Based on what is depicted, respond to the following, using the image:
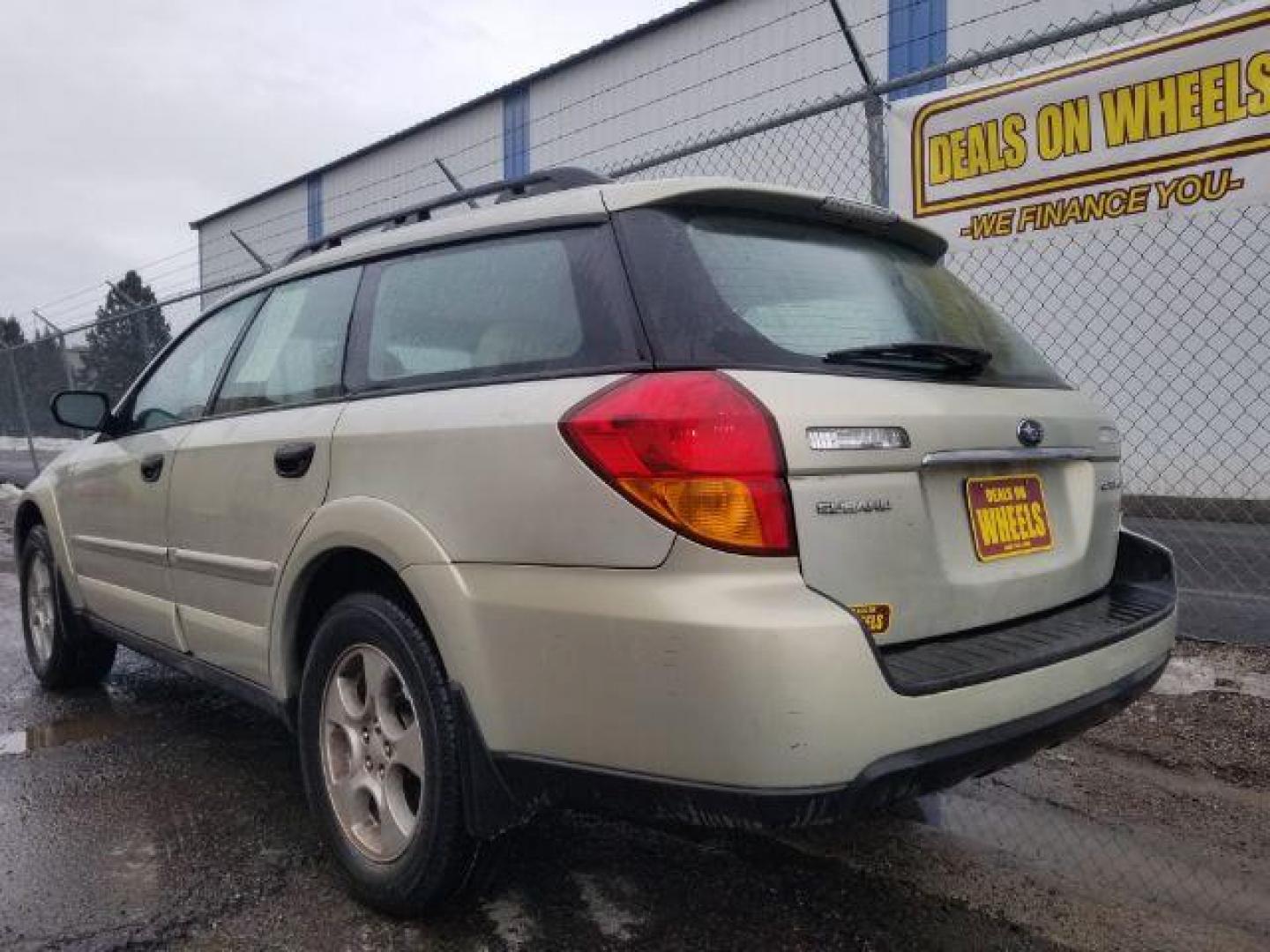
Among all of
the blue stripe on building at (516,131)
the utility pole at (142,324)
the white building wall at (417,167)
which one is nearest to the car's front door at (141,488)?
the utility pole at (142,324)

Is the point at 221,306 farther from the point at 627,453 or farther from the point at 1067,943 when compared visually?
the point at 1067,943

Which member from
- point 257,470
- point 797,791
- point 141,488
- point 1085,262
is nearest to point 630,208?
point 797,791

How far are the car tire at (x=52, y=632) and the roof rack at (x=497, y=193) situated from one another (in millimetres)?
2026

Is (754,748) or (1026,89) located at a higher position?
(1026,89)

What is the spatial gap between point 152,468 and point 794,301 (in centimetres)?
241

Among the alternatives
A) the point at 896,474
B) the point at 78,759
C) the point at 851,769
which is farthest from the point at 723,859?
the point at 78,759

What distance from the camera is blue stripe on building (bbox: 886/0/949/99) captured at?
10.8 meters

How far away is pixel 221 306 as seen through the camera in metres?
3.65

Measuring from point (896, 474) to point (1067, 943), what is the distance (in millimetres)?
1208

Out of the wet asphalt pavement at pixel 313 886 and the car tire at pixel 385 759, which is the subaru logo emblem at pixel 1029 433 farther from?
the car tire at pixel 385 759

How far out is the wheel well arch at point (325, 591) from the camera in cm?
238

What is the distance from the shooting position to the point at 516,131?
16844 millimetres

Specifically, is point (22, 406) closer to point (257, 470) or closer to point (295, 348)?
point (295, 348)

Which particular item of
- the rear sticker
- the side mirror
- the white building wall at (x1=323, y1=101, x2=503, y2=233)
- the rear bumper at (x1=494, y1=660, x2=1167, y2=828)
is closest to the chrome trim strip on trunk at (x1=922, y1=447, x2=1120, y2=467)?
the rear sticker
